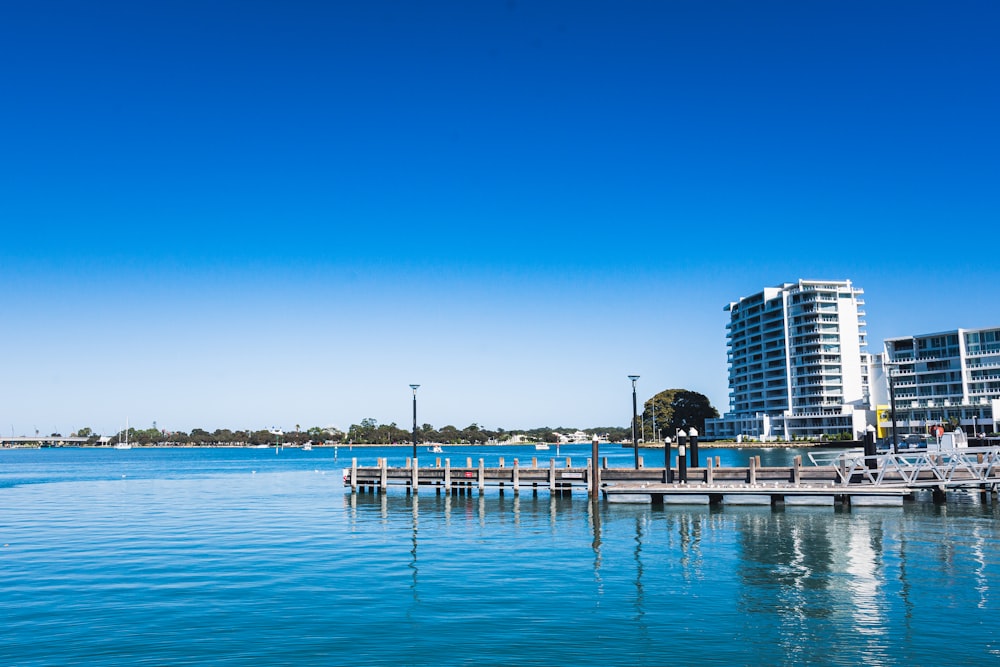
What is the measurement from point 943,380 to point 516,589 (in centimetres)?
16902

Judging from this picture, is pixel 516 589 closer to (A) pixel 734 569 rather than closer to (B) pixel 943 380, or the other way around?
(A) pixel 734 569

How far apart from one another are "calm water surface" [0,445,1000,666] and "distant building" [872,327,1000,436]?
134 metres

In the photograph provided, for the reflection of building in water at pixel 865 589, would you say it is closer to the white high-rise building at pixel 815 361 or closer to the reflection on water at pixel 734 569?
the reflection on water at pixel 734 569

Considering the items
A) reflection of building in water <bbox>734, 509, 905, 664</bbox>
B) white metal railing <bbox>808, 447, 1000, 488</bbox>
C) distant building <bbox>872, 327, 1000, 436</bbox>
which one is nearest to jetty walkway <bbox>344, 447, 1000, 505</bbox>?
white metal railing <bbox>808, 447, 1000, 488</bbox>

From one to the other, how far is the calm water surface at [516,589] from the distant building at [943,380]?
134 meters

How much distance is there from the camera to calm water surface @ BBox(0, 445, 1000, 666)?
16.9m

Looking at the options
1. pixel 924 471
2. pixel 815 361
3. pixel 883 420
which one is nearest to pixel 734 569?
pixel 924 471

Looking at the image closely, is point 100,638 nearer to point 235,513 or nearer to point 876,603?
point 876,603

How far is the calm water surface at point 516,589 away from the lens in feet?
55.6

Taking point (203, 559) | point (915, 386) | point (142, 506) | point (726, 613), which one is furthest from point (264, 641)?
point (915, 386)

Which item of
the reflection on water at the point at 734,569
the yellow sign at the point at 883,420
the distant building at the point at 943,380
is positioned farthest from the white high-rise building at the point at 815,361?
the reflection on water at the point at 734,569

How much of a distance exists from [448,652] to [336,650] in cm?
243

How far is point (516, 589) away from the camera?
22.8 m

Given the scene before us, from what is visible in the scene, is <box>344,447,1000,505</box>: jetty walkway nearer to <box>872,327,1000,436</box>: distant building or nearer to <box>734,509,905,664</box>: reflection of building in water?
<box>734,509,905,664</box>: reflection of building in water
